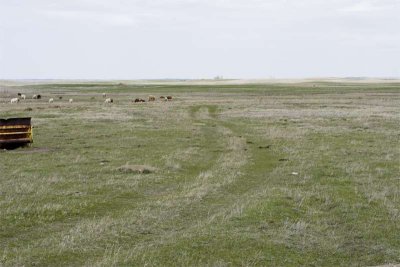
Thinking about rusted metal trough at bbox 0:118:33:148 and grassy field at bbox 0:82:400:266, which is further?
rusted metal trough at bbox 0:118:33:148

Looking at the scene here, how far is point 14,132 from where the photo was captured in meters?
29.7

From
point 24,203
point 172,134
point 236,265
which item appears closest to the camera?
point 236,265

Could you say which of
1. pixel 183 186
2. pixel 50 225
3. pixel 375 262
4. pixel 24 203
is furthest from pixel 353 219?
pixel 24 203

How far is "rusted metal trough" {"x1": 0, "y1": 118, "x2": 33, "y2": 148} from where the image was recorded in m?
29.3

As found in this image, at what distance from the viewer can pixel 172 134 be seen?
37.1 meters

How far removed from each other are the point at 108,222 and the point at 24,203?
3.55 meters

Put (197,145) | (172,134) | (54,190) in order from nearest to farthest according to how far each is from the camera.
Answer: (54,190), (197,145), (172,134)

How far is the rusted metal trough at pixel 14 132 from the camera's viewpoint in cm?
2934

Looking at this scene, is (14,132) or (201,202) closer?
(201,202)

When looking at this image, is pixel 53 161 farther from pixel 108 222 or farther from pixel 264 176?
pixel 108 222

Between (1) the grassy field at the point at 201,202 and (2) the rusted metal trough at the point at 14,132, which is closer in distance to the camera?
(1) the grassy field at the point at 201,202

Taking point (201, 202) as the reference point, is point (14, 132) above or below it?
above

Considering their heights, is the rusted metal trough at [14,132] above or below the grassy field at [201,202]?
above

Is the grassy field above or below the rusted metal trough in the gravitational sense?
below
